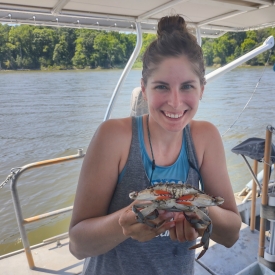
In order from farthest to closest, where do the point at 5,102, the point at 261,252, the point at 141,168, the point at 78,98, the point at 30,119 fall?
the point at 78,98 → the point at 5,102 → the point at 30,119 → the point at 261,252 → the point at 141,168

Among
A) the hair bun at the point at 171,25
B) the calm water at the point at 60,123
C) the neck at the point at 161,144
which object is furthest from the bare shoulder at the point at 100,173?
the calm water at the point at 60,123

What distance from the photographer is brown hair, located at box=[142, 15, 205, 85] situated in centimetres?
110

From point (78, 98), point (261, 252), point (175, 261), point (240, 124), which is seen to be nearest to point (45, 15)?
point (175, 261)

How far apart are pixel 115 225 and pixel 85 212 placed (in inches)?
5.6

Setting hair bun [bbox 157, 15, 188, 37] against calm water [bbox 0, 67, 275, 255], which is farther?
calm water [bbox 0, 67, 275, 255]

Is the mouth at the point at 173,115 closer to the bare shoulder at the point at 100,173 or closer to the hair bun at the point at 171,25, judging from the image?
the bare shoulder at the point at 100,173

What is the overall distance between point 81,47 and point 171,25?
6941 millimetres

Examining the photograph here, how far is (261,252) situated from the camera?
7.82 ft

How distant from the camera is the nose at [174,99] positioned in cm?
107

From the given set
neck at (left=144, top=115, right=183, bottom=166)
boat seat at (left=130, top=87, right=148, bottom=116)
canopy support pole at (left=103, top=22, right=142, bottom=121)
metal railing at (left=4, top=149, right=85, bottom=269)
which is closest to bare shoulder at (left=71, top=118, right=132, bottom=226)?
neck at (left=144, top=115, right=183, bottom=166)

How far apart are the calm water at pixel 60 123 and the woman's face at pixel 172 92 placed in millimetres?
3227

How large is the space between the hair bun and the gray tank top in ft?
1.46

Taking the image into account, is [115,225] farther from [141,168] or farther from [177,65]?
[177,65]

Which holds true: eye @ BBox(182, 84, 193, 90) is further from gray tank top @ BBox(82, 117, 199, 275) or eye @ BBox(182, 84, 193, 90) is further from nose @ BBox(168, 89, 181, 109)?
gray tank top @ BBox(82, 117, 199, 275)
